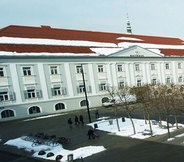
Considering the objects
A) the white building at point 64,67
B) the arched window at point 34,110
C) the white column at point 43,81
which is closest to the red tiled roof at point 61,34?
the white building at point 64,67

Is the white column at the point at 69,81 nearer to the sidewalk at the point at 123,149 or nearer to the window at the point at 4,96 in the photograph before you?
the window at the point at 4,96

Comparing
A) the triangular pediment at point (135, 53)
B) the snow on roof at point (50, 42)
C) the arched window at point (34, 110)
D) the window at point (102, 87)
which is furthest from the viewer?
the triangular pediment at point (135, 53)

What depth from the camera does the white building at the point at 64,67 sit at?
32.9 m

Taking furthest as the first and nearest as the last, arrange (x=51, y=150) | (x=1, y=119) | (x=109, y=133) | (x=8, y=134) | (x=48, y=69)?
(x=48, y=69)
(x=1, y=119)
(x=8, y=134)
(x=109, y=133)
(x=51, y=150)

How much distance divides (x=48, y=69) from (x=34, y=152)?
22128 mm

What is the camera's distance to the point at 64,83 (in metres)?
37.5

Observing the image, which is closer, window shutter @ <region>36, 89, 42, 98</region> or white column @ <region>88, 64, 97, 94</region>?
window shutter @ <region>36, 89, 42, 98</region>

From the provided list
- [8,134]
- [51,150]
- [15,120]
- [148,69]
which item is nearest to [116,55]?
[148,69]

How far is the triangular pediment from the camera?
43425 mm

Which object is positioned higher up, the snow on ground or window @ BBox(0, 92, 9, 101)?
window @ BBox(0, 92, 9, 101)

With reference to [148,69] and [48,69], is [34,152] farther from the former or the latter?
[148,69]

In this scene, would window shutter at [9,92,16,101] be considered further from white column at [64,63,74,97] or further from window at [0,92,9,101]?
white column at [64,63,74,97]

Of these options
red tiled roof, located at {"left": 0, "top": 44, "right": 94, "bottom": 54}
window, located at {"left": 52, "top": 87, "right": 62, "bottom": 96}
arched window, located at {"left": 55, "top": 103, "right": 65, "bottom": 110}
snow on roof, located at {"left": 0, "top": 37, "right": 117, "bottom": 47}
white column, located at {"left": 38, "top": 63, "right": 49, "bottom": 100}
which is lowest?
arched window, located at {"left": 55, "top": 103, "right": 65, "bottom": 110}

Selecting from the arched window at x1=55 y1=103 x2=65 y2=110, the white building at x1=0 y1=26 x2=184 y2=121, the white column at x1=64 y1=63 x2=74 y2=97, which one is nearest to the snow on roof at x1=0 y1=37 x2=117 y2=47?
the white building at x1=0 y1=26 x2=184 y2=121
